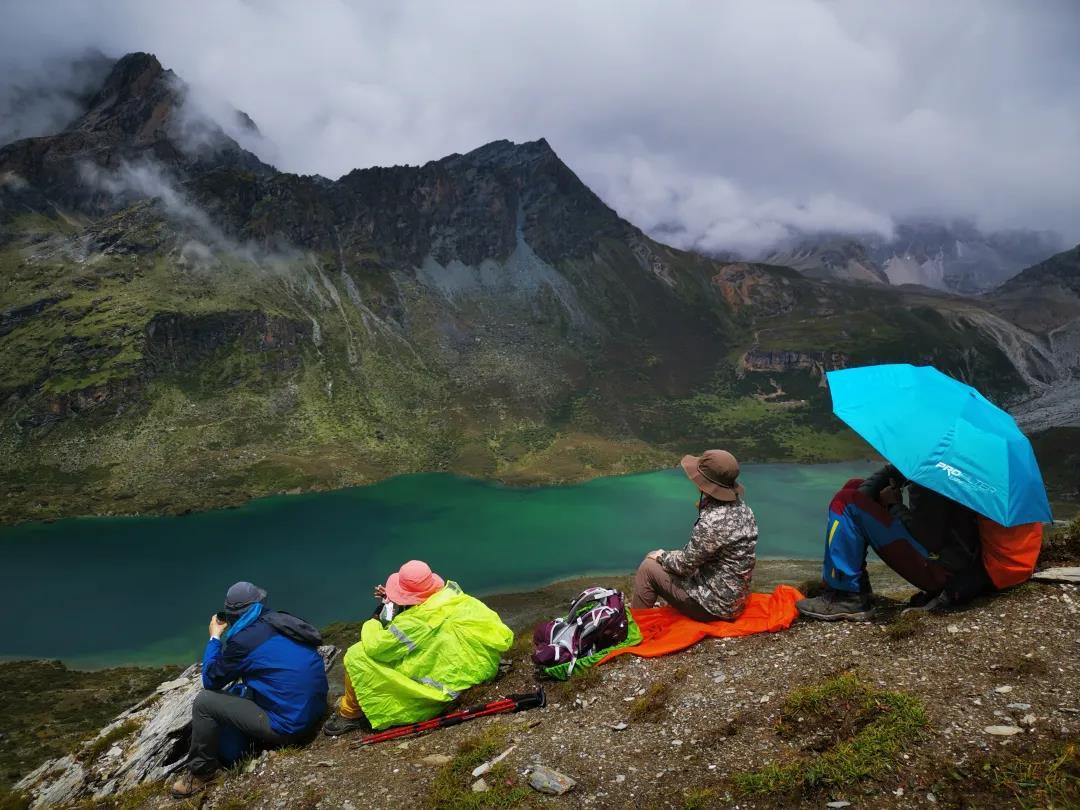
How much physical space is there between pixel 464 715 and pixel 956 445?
6.25 metres

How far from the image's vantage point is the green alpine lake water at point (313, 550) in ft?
149

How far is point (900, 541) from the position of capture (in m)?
6.48

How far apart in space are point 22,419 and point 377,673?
426 feet

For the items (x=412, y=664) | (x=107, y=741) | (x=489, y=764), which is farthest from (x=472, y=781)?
(x=107, y=741)

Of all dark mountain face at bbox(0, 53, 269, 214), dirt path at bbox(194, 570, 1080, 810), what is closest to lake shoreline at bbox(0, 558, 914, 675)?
dirt path at bbox(194, 570, 1080, 810)

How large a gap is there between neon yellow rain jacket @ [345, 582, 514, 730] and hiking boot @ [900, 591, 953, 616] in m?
5.40

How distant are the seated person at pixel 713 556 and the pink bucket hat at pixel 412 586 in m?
2.73

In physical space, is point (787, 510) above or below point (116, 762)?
below

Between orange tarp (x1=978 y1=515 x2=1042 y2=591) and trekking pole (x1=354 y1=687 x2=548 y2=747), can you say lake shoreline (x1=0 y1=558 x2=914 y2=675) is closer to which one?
trekking pole (x1=354 y1=687 x2=548 y2=747)

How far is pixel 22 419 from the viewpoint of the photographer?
331ft

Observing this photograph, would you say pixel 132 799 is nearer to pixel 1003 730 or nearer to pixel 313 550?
pixel 1003 730

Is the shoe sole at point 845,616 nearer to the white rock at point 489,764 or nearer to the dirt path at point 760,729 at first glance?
the dirt path at point 760,729

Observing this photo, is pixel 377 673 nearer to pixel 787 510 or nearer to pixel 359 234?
pixel 787 510

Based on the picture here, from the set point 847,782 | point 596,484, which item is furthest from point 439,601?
point 596,484
